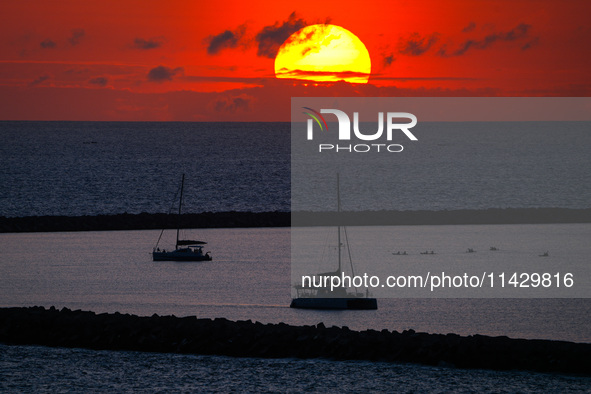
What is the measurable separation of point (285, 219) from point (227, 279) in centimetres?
3313

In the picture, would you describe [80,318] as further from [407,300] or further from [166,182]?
[166,182]

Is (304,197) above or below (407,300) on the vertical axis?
above

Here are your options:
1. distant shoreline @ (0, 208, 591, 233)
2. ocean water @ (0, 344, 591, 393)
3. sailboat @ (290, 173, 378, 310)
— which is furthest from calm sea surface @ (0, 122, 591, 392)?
distant shoreline @ (0, 208, 591, 233)

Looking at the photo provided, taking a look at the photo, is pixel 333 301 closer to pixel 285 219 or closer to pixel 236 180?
pixel 285 219

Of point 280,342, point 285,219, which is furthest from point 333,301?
point 285,219

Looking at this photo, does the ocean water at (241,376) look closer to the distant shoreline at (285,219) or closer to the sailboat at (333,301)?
the sailboat at (333,301)

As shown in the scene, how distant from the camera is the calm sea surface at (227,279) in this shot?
80.0ft

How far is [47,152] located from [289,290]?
5566 inches

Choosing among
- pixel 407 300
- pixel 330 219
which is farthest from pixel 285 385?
pixel 330 219

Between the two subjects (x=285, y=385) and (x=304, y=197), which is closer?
(x=285, y=385)

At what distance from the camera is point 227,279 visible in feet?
162

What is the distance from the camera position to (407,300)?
42.8 m

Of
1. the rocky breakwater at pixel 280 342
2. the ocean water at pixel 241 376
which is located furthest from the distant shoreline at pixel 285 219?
the ocean water at pixel 241 376

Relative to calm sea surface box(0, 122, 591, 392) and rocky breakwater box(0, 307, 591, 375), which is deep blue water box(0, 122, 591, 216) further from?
rocky breakwater box(0, 307, 591, 375)
